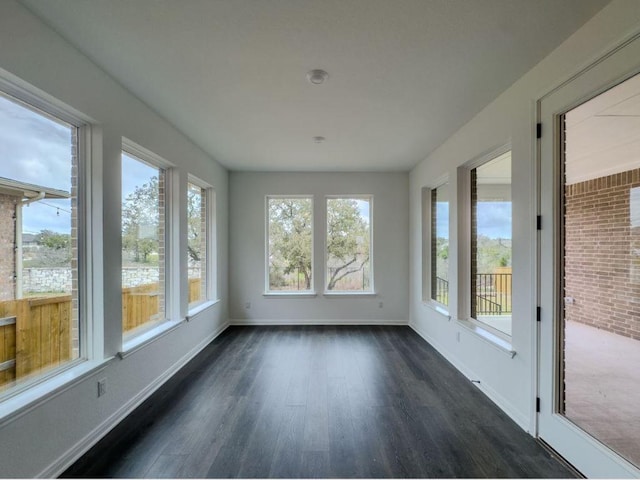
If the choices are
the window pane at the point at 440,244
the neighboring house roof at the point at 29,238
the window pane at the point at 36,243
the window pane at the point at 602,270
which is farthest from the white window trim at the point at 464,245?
the neighboring house roof at the point at 29,238

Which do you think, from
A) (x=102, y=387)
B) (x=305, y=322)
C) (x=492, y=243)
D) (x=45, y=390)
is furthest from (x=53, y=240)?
(x=305, y=322)

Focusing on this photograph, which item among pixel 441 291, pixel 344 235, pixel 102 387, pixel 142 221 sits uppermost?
pixel 142 221

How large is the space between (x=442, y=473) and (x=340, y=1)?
8.97 ft

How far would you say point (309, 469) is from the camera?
1.86 metres

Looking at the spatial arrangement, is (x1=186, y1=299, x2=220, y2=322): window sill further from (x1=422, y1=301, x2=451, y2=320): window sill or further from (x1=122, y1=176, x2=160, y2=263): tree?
(x1=422, y1=301, x2=451, y2=320): window sill

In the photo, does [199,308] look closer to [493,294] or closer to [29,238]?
[29,238]

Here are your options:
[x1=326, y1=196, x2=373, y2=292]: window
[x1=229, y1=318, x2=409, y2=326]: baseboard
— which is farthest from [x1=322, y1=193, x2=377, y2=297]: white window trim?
[x1=229, y1=318, x2=409, y2=326]: baseboard

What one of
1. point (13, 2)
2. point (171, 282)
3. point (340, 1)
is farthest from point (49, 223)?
point (340, 1)

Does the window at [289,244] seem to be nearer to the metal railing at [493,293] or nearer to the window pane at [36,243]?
the metal railing at [493,293]

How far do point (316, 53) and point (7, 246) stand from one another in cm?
219

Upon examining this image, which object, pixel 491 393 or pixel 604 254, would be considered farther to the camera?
pixel 491 393

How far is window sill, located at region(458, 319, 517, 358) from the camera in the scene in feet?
8.22

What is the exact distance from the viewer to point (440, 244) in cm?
419

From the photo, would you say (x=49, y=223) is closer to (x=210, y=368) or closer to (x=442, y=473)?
(x=210, y=368)
